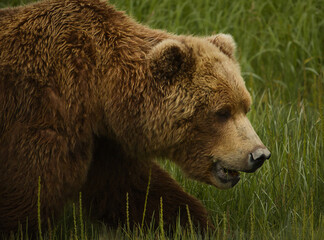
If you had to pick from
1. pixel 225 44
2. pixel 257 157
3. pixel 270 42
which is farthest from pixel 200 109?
pixel 270 42

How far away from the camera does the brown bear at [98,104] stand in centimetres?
408

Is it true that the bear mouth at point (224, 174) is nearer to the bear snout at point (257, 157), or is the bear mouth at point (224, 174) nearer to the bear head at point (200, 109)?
the bear head at point (200, 109)

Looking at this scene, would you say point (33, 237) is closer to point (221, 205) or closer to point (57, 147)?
point (57, 147)

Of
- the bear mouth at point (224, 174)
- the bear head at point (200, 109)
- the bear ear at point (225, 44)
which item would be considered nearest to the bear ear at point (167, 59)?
the bear head at point (200, 109)

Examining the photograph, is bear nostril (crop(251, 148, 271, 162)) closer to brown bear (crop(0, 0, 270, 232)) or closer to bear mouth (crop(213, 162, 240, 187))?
brown bear (crop(0, 0, 270, 232))

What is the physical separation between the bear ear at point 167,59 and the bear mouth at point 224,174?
0.68 meters

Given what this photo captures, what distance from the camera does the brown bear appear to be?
13.4 feet

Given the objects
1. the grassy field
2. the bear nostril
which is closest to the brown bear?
the bear nostril

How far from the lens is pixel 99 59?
4.30 m

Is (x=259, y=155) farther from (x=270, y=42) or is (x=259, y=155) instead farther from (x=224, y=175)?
(x=270, y=42)

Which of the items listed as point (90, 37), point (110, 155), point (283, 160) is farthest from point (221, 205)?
point (90, 37)

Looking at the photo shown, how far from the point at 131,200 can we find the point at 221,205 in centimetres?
85

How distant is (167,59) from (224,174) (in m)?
0.87

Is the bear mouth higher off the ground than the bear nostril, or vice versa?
the bear nostril
